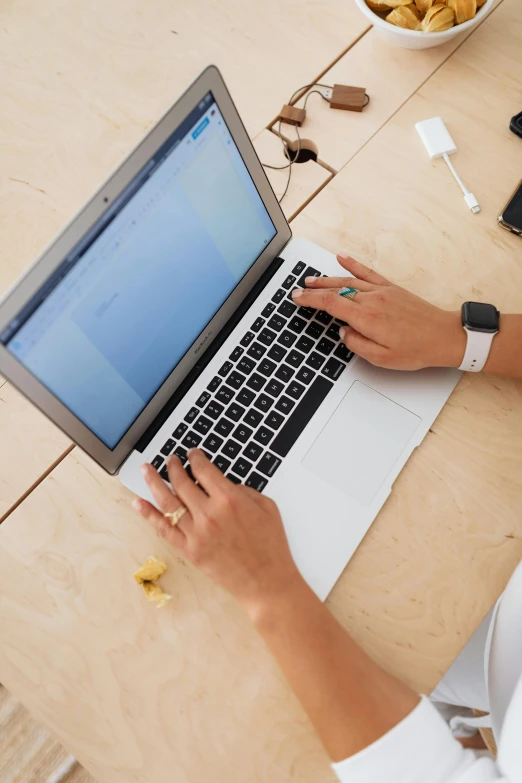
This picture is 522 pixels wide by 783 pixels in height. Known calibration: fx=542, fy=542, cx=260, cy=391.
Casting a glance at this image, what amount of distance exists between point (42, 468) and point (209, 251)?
1.19 ft

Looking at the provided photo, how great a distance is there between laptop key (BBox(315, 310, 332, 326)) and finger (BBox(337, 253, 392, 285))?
2.6 inches

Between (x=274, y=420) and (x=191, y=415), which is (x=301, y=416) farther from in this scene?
(x=191, y=415)

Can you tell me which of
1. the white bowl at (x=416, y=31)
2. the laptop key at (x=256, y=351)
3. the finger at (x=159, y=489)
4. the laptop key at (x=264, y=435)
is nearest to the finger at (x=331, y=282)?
the laptop key at (x=256, y=351)

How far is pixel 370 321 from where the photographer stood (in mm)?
695

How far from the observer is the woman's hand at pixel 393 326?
0.69 metres

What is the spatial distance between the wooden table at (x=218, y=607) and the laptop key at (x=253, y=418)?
0.18 metres

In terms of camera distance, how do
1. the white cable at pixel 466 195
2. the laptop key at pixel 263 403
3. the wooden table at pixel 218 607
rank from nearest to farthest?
the wooden table at pixel 218 607 < the laptop key at pixel 263 403 < the white cable at pixel 466 195

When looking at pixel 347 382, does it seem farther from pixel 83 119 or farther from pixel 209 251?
pixel 83 119

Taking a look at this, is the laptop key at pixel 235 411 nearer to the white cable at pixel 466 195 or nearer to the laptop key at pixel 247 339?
the laptop key at pixel 247 339

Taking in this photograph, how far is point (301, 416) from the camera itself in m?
0.69

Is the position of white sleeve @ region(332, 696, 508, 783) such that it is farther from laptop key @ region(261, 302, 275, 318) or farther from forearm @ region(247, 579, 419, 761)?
laptop key @ region(261, 302, 275, 318)

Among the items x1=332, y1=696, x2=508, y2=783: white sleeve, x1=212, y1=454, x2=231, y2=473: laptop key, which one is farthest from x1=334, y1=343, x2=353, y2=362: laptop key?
x1=332, y1=696, x2=508, y2=783: white sleeve

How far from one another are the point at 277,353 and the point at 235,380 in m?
0.07

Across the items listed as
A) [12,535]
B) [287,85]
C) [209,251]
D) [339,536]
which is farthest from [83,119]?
[339,536]
